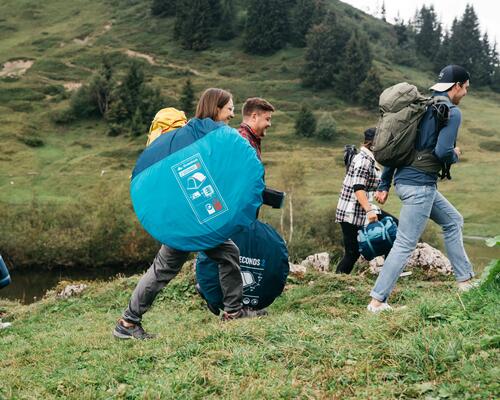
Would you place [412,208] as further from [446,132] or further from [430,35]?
[430,35]

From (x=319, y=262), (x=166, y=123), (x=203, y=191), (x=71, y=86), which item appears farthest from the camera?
(x=71, y=86)

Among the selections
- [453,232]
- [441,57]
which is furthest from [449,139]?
[441,57]

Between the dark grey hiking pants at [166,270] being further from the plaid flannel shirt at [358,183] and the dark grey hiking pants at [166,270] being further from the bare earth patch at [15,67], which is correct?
the bare earth patch at [15,67]

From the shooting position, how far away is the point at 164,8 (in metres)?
143

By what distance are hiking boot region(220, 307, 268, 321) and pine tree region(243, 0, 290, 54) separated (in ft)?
397

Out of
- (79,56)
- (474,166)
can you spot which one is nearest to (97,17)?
(79,56)

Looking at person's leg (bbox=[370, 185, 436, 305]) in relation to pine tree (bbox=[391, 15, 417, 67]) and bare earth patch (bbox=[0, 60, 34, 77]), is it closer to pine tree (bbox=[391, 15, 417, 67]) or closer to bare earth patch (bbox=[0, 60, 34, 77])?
bare earth patch (bbox=[0, 60, 34, 77])

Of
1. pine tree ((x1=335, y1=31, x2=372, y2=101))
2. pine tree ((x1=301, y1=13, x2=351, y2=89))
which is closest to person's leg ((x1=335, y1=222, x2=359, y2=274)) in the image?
pine tree ((x1=335, y1=31, x2=372, y2=101))

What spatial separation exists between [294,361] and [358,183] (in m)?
4.42

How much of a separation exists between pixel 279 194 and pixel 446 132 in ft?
6.36

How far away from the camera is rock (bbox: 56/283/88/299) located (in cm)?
1148

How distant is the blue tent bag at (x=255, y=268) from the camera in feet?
21.6

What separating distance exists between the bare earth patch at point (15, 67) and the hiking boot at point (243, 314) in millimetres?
109859

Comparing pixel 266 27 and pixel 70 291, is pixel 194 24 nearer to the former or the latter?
pixel 266 27
